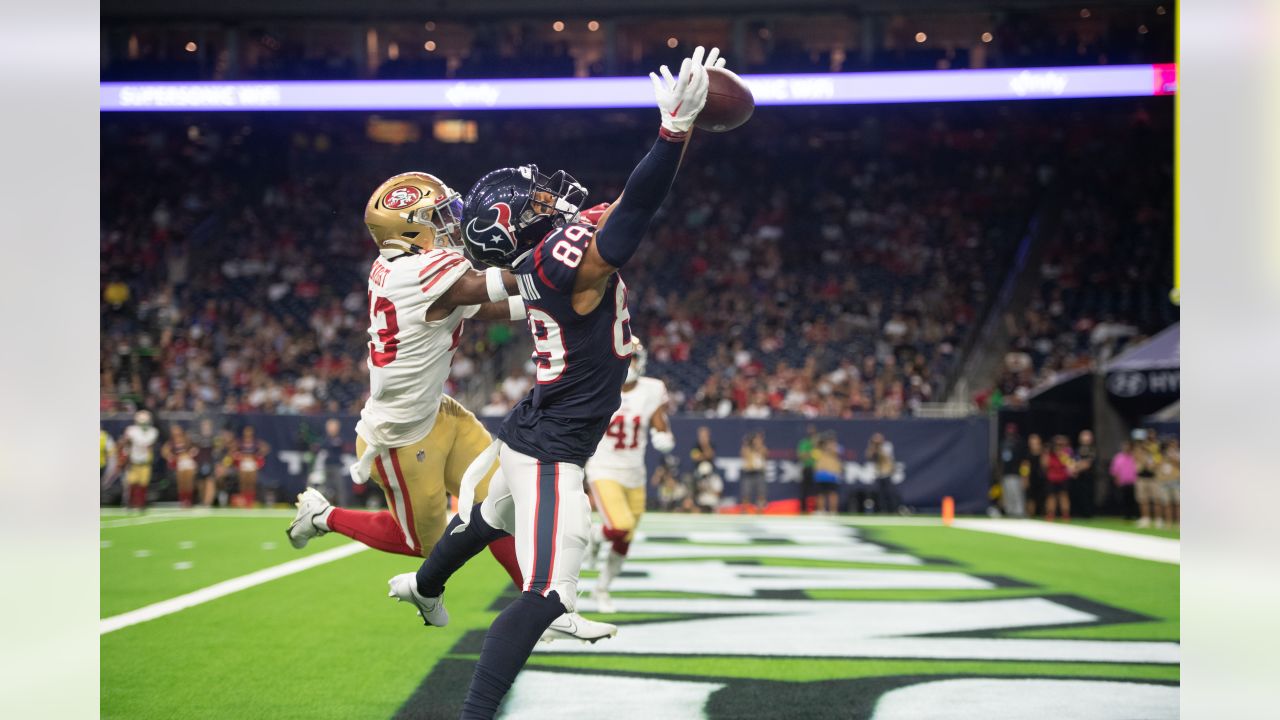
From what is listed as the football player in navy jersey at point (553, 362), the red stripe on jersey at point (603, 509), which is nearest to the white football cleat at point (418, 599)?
the football player in navy jersey at point (553, 362)

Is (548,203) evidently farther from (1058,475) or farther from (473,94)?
(1058,475)

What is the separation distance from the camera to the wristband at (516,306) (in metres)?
3.81

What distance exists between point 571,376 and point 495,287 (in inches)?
15.5

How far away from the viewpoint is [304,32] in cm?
2347

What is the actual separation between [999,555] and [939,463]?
19.4ft

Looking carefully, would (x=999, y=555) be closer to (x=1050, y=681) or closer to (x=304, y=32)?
(x=1050, y=681)

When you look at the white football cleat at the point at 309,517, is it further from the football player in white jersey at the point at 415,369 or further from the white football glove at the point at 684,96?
the white football glove at the point at 684,96

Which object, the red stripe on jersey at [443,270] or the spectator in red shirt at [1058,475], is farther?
the spectator in red shirt at [1058,475]

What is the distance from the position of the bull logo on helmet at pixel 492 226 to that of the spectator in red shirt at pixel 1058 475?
51.0 ft

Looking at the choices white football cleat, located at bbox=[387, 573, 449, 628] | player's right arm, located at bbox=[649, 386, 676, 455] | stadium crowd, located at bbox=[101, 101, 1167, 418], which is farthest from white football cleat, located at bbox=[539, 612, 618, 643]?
stadium crowd, located at bbox=[101, 101, 1167, 418]

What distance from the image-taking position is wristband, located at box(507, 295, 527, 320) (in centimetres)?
381

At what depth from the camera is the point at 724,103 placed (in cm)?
343
